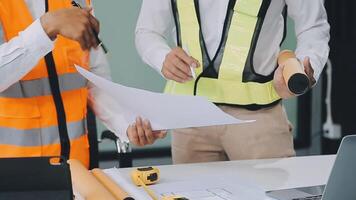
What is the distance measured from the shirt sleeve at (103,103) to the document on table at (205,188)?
22 cm

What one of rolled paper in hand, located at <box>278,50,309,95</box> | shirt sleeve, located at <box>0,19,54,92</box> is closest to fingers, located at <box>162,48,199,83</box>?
rolled paper in hand, located at <box>278,50,309,95</box>

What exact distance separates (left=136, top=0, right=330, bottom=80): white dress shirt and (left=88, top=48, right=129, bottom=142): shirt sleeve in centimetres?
20

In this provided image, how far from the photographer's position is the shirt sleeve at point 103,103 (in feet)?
5.69

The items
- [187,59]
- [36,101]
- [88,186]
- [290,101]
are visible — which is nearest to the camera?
[88,186]

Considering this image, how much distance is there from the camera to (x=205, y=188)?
4.71 ft

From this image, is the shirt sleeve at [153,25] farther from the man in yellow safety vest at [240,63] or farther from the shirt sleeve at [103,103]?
the shirt sleeve at [103,103]

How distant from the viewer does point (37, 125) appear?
5.13ft

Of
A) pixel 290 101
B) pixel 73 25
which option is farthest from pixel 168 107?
pixel 290 101

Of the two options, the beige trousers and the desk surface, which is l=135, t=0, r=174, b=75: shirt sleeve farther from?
the desk surface

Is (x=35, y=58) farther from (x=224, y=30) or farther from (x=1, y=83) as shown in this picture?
(x=224, y=30)

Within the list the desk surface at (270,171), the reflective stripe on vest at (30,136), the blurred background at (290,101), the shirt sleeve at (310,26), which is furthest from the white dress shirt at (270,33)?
the blurred background at (290,101)

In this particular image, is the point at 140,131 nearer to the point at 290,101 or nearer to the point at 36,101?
the point at 36,101

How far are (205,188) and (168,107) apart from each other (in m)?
0.23

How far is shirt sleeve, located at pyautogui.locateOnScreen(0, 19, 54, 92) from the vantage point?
55.7 inches
